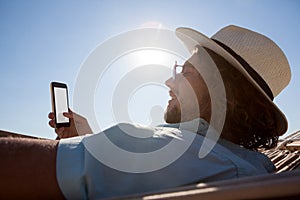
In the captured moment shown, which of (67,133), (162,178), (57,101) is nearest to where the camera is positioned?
(162,178)

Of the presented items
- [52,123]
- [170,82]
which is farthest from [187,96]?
[52,123]

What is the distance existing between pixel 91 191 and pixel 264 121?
1201mm

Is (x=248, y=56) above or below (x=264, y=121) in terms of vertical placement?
above

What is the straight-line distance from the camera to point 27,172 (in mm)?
876

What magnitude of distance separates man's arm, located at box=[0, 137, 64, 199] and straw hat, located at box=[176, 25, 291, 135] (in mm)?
1162

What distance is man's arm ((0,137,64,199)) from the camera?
87 cm

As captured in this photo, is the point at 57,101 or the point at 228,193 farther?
the point at 57,101

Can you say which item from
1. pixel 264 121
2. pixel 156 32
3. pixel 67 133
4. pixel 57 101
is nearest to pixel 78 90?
pixel 57 101

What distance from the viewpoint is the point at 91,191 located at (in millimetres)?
900

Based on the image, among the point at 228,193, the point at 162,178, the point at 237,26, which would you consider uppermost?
the point at 237,26

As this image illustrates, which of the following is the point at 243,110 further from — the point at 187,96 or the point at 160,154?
the point at 160,154

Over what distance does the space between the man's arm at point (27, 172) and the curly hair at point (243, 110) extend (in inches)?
40.8

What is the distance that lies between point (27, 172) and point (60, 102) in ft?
4.17

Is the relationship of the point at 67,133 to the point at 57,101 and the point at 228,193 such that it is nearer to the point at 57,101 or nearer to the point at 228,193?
the point at 57,101
